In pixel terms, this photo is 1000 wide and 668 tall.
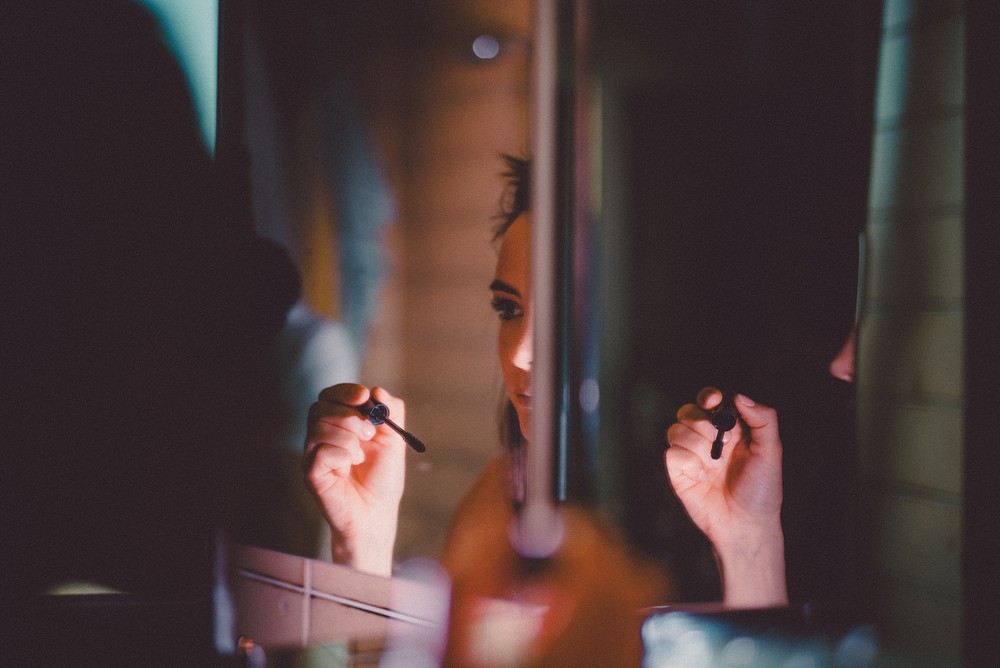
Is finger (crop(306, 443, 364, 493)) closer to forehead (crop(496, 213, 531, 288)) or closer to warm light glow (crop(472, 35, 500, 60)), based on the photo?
forehead (crop(496, 213, 531, 288))

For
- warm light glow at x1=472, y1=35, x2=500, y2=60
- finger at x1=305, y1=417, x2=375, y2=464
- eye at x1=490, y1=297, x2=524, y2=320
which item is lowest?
finger at x1=305, y1=417, x2=375, y2=464

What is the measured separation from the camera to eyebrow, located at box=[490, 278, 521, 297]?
80cm

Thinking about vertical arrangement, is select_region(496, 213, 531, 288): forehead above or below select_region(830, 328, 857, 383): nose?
above

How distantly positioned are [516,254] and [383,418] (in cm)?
22

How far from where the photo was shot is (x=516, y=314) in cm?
80

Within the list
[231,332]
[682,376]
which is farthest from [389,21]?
[682,376]

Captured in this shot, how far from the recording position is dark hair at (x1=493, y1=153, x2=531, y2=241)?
2.57 feet

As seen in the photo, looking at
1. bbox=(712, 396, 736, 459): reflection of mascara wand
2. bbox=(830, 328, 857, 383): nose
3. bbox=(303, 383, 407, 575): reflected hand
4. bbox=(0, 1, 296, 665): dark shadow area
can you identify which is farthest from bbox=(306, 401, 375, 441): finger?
bbox=(830, 328, 857, 383): nose

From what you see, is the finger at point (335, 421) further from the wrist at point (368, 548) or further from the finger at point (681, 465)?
the finger at point (681, 465)

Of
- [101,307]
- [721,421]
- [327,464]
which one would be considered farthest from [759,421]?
[101,307]

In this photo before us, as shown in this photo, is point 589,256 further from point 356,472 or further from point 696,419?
point 356,472

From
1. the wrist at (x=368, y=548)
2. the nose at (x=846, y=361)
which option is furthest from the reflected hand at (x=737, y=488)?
the wrist at (x=368, y=548)

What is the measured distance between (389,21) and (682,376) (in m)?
0.48

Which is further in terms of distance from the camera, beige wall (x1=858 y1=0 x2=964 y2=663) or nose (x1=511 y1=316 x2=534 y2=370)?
beige wall (x1=858 y1=0 x2=964 y2=663)
